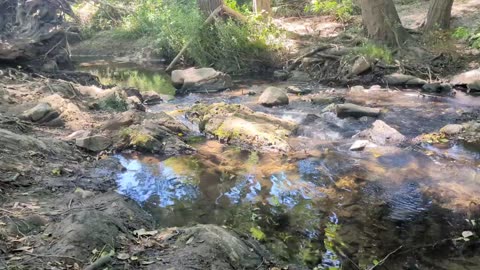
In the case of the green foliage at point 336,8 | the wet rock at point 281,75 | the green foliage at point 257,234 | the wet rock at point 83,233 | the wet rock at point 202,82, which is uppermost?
the wet rock at point 83,233

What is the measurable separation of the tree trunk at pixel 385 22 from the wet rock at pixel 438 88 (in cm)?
226

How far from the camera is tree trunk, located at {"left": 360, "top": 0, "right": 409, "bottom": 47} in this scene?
→ 12508mm

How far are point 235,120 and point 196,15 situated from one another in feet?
25.1

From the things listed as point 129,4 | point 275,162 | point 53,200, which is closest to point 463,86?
point 275,162

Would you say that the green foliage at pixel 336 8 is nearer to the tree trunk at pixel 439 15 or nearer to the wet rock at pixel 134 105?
the tree trunk at pixel 439 15

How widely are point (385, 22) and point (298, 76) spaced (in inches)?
109

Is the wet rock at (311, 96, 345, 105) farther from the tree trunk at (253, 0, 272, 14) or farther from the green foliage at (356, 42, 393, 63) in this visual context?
the tree trunk at (253, 0, 272, 14)

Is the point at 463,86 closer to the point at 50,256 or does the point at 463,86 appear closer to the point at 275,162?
the point at 275,162

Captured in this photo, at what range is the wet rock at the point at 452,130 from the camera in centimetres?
741

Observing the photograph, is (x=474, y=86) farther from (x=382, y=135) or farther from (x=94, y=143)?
(x=94, y=143)

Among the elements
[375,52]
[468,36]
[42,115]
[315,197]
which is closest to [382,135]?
[315,197]

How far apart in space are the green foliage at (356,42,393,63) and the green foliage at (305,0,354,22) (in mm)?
4458

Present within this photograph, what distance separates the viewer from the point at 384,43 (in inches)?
496

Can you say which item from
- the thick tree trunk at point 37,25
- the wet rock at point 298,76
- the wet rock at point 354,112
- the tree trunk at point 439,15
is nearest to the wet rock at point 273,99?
the wet rock at point 354,112
